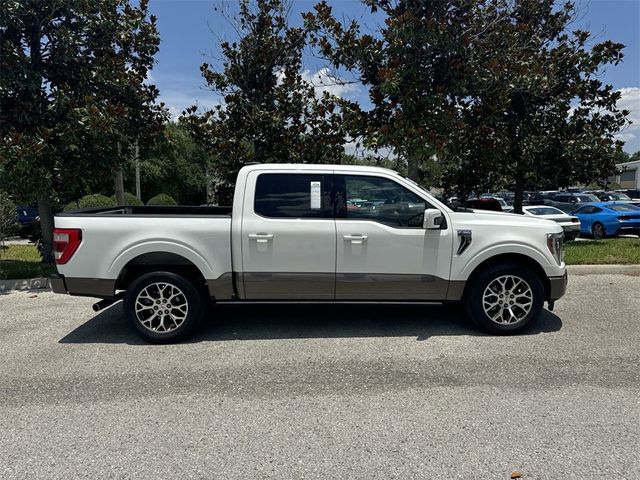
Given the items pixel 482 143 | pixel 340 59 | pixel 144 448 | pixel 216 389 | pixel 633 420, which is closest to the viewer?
pixel 144 448

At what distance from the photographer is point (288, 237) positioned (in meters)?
5.08

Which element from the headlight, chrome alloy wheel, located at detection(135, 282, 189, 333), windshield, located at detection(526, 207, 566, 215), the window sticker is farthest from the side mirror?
windshield, located at detection(526, 207, 566, 215)

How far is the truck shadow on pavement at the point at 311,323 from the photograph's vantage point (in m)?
5.36

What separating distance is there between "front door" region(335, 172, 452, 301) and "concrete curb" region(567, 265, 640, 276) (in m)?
4.87

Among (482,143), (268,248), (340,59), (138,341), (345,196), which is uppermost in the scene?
(340,59)

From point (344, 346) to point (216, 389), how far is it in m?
1.51

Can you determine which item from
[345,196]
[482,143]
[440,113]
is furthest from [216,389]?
[482,143]

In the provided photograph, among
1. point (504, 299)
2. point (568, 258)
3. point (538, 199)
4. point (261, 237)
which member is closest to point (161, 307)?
point (261, 237)

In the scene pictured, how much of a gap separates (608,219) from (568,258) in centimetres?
880

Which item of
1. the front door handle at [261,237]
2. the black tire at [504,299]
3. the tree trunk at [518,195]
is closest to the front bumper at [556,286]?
the black tire at [504,299]

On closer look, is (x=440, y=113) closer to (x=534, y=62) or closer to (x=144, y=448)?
(x=534, y=62)

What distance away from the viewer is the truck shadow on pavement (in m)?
5.36

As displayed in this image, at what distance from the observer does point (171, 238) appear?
5.02 m

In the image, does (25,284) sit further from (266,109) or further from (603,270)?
(603,270)
